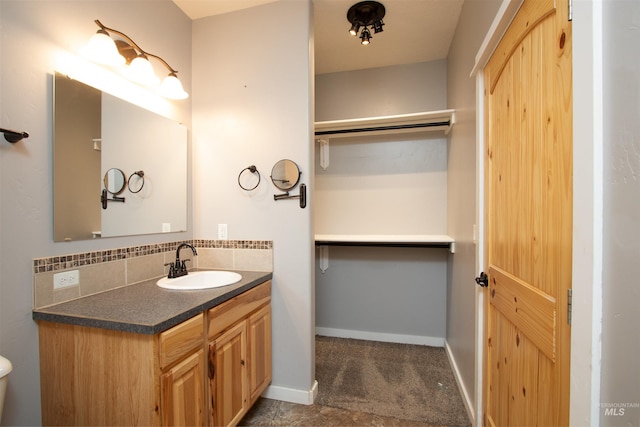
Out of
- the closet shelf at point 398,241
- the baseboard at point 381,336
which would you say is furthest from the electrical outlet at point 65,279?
the baseboard at point 381,336

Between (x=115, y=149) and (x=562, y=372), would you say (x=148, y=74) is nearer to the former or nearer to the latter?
(x=115, y=149)

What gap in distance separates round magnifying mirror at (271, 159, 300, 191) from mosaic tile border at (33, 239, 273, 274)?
1.36 ft

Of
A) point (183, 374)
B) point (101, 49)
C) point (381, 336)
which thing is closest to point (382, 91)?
point (101, 49)

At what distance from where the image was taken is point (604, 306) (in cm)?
57

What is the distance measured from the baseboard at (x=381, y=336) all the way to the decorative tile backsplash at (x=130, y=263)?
1.37 metres

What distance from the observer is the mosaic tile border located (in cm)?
114

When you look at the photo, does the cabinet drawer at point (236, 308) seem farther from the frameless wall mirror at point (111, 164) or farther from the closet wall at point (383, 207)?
the closet wall at point (383, 207)

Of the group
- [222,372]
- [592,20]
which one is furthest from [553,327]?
[222,372]

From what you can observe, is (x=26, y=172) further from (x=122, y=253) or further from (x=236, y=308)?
(x=236, y=308)

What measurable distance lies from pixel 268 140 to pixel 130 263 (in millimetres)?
1150

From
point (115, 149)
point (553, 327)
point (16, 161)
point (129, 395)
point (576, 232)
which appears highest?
point (115, 149)

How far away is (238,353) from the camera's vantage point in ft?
4.78

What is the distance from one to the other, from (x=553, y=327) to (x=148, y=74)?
7.34 feet

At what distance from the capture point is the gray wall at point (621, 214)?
495mm
